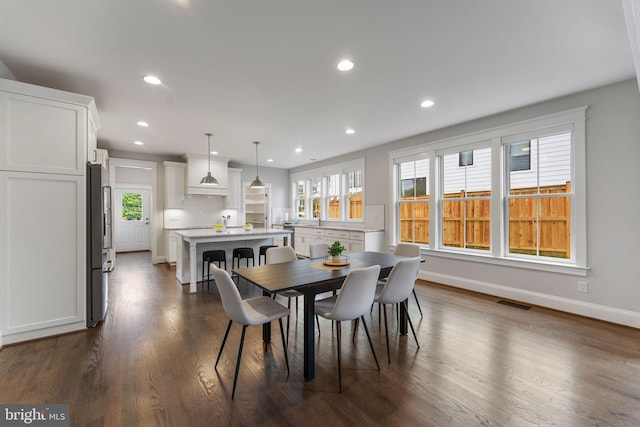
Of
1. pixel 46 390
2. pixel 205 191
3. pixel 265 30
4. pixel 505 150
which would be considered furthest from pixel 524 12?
pixel 205 191

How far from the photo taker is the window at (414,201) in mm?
5211

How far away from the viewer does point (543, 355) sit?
249cm

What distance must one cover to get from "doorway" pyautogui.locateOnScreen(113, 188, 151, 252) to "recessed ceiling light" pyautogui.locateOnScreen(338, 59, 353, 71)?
8.83 m

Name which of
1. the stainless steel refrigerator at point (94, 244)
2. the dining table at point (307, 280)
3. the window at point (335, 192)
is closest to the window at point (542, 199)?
the dining table at point (307, 280)

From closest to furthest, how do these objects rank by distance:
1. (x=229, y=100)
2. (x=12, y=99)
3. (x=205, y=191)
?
(x=12, y=99), (x=229, y=100), (x=205, y=191)

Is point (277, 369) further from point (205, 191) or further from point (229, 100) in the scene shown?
point (205, 191)

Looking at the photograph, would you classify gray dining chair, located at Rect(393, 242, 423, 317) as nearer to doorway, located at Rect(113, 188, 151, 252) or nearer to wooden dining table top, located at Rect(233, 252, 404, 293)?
wooden dining table top, located at Rect(233, 252, 404, 293)

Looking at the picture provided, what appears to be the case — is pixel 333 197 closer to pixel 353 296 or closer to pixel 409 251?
pixel 409 251

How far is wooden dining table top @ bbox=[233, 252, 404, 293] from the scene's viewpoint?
211 centimetres

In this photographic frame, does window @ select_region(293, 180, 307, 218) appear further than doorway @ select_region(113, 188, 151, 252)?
No

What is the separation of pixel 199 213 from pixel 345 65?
5.80 meters

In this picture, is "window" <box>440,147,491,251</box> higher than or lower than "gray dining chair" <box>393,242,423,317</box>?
higher

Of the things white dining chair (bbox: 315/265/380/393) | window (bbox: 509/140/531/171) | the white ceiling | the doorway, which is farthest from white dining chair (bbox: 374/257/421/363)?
the doorway

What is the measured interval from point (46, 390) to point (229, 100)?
315cm
